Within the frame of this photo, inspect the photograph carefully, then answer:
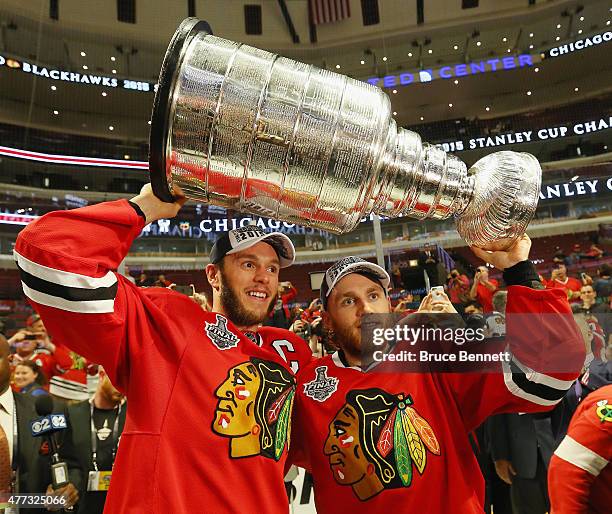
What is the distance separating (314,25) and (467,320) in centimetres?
427

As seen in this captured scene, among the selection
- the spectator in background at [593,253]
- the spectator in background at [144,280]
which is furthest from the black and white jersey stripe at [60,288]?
the spectator in background at [593,253]

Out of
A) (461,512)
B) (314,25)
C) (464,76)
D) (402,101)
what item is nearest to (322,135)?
(461,512)

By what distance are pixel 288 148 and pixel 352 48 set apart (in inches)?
166

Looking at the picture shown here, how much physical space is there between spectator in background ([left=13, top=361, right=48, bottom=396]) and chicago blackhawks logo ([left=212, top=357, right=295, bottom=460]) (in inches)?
65.3

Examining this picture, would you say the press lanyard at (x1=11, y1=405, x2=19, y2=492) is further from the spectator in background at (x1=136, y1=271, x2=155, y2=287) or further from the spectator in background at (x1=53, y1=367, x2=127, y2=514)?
the spectator in background at (x1=136, y1=271, x2=155, y2=287)

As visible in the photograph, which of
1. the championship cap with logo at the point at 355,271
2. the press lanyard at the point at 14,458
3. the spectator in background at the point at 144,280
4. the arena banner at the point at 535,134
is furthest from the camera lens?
the arena banner at the point at 535,134

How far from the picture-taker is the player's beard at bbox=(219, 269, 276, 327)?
3.39 feet

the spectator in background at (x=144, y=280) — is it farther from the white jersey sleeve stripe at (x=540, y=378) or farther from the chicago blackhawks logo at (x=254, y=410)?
the white jersey sleeve stripe at (x=540, y=378)

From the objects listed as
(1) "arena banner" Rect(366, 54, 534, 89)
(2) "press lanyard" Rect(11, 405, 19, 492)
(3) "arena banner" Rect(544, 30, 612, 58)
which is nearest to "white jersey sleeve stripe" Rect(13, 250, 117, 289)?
(2) "press lanyard" Rect(11, 405, 19, 492)

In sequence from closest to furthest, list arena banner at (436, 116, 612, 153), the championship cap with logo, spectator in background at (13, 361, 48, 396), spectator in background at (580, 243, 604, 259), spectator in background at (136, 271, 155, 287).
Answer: the championship cap with logo → spectator in background at (136, 271, 155, 287) → spectator in background at (13, 361, 48, 396) → spectator in background at (580, 243, 604, 259) → arena banner at (436, 116, 612, 153)

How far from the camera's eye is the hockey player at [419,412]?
0.85 meters

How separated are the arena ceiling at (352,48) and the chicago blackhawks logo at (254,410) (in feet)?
12.0

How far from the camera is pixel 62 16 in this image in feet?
15.5

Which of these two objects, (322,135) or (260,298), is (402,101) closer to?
(260,298)
